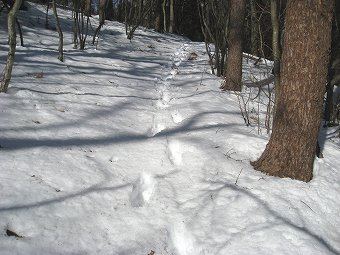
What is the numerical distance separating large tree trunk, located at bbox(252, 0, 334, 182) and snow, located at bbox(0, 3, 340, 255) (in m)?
0.20

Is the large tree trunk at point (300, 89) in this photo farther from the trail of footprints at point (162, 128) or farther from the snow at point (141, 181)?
the trail of footprints at point (162, 128)

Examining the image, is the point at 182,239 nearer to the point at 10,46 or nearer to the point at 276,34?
the point at 276,34

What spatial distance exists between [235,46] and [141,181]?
3.92m

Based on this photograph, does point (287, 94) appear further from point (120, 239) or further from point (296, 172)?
point (120, 239)

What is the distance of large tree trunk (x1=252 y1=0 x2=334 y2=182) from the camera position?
2979 mm

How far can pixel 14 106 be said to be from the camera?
12.3 feet

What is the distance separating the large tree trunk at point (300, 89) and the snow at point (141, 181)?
0.65ft

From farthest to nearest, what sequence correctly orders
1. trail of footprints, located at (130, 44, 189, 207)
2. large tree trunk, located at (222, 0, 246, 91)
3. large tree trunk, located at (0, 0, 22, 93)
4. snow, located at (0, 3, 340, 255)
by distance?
large tree trunk, located at (222, 0, 246, 91) < large tree trunk, located at (0, 0, 22, 93) < trail of footprints, located at (130, 44, 189, 207) < snow, located at (0, 3, 340, 255)

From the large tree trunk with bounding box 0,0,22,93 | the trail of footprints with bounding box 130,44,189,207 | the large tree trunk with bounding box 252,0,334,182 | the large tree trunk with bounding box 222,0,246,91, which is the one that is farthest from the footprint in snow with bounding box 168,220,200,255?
the large tree trunk with bounding box 222,0,246,91

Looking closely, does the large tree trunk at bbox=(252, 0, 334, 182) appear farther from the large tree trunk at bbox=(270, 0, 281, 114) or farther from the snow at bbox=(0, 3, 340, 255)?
the large tree trunk at bbox=(270, 0, 281, 114)

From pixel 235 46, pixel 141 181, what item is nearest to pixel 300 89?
pixel 141 181

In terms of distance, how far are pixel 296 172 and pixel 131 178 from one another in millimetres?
1453

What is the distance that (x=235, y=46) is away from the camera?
6273 mm

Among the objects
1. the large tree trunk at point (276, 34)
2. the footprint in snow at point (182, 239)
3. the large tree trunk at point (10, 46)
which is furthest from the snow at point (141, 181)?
the large tree trunk at point (276, 34)
